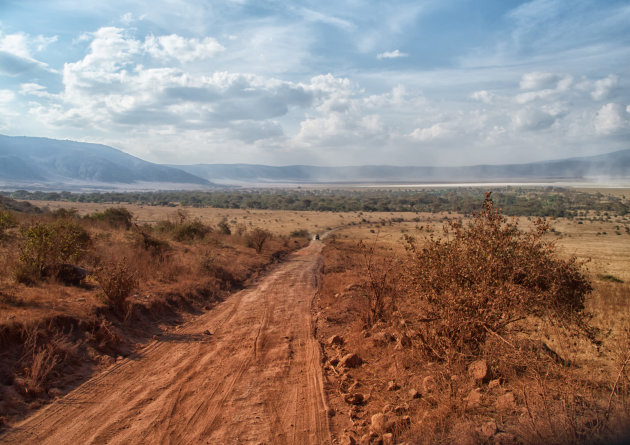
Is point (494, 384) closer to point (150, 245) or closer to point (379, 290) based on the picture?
point (379, 290)

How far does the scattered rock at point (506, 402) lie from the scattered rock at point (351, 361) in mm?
2768

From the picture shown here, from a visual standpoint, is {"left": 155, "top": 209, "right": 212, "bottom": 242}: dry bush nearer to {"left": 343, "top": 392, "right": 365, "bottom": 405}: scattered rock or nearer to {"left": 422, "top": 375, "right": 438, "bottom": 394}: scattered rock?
{"left": 343, "top": 392, "right": 365, "bottom": 405}: scattered rock

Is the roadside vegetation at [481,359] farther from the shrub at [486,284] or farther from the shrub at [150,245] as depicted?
the shrub at [150,245]

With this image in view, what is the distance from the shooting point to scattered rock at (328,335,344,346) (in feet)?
27.2

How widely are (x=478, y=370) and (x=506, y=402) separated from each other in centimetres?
83

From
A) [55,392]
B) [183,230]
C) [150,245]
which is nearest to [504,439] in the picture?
[55,392]

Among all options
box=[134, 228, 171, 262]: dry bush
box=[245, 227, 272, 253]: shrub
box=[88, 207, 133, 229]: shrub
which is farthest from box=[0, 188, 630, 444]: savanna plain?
box=[88, 207, 133, 229]: shrub

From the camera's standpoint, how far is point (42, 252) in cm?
945

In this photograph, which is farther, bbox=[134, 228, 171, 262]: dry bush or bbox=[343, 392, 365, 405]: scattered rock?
bbox=[134, 228, 171, 262]: dry bush

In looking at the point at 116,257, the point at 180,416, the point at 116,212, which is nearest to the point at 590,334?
the point at 180,416

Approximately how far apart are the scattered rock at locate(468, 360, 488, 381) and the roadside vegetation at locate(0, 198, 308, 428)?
19.1 feet

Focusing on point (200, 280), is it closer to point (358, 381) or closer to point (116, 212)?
point (358, 381)

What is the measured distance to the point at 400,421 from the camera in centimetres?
465

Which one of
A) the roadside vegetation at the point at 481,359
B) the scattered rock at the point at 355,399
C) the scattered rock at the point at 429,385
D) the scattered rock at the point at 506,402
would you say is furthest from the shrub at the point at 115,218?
the scattered rock at the point at 506,402
